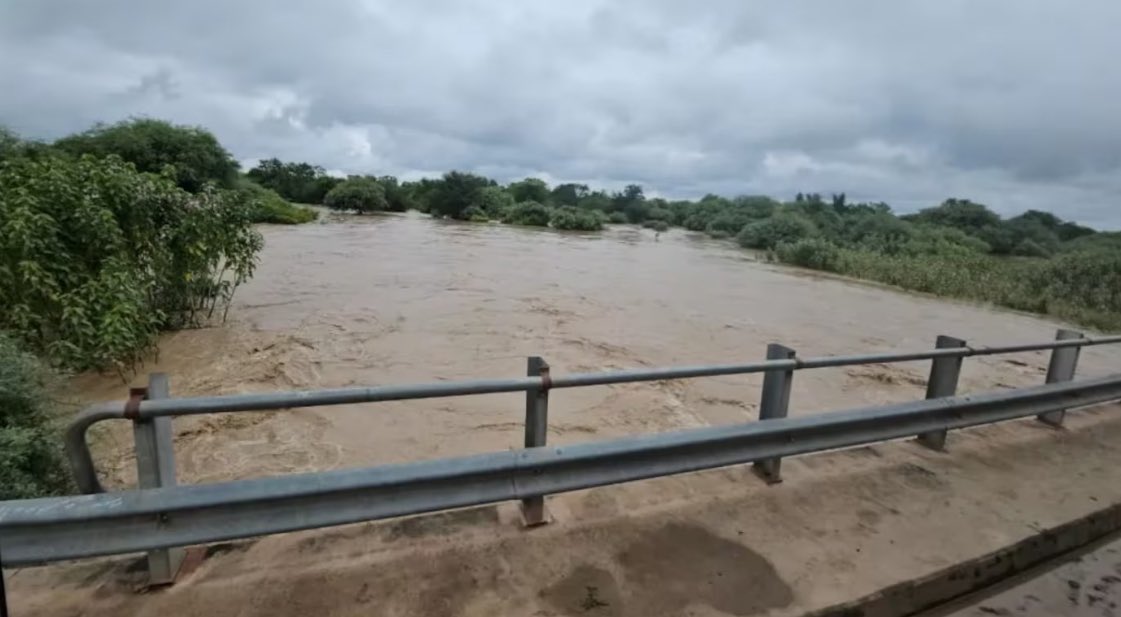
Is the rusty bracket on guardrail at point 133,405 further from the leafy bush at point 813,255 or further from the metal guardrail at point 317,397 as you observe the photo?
the leafy bush at point 813,255

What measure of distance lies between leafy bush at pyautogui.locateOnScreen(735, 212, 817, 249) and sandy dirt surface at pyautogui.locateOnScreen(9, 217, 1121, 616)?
74.9 feet

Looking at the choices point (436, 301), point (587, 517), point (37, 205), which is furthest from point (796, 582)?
point (436, 301)

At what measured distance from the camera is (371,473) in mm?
2430

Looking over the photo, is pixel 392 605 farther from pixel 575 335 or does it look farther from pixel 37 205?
pixel 575 335

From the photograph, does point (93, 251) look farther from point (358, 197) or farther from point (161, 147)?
point (358, 197)

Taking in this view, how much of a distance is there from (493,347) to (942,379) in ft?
21.0

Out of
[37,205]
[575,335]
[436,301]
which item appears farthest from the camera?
[436,301]

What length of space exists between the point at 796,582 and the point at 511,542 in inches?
51.0

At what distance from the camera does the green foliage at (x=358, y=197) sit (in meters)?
55.3

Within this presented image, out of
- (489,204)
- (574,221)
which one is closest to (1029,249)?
(574,221)

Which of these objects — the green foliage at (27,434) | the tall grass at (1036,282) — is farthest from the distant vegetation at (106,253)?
the tall grass at (1036,282)

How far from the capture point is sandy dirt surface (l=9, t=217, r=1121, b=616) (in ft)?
8.09

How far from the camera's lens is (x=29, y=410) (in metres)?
3.92

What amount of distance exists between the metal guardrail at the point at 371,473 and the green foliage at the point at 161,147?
40393 mm
